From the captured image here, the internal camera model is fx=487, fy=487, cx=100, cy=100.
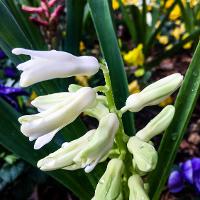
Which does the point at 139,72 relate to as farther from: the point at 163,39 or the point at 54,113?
the point at 54,113

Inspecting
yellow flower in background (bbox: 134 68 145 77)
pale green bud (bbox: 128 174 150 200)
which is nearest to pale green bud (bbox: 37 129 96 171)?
pale green bud (bbox: 128 174 150 200)

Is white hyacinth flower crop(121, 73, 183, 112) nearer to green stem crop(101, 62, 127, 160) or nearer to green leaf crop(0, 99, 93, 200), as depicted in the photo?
green stem crop(101, 62, 127, 160)

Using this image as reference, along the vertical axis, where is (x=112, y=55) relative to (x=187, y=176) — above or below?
above

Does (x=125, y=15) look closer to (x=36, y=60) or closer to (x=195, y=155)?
(x=195, y=155)

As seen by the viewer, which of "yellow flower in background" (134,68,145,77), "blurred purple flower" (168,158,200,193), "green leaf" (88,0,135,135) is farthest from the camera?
"yellow flower in background" (134,68,145,77)

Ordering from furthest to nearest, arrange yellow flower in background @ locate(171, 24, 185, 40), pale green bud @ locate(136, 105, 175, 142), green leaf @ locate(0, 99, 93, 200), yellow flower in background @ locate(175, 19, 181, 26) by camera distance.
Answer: yellow flower in background @ locate(175, 19, 181, 26)
yellow flower in background @ locate(171, 24, 185, 40)
green leaf @ locate(0, 99, 93, 200)
pale green bud @ locate(136, 105, 175, 142)

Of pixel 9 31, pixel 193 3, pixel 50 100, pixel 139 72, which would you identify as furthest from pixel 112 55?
pixel 193 3
